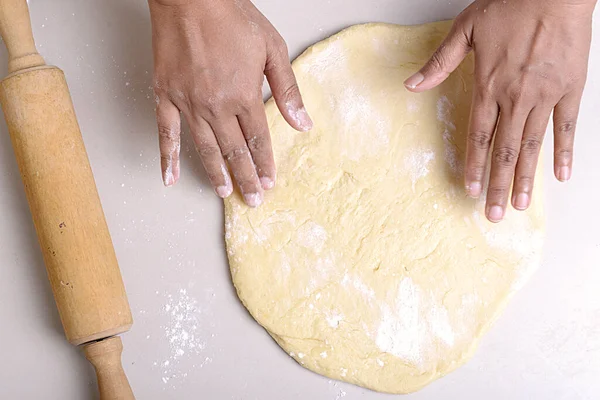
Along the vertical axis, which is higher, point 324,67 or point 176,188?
point 324,67

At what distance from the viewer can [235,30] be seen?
1372mm

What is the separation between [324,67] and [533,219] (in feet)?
2.07

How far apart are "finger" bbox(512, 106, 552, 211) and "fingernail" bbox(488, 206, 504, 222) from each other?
36 millimetres

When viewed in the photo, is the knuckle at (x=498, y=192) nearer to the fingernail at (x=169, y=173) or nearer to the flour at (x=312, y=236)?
the flour at (x=312, y=236)

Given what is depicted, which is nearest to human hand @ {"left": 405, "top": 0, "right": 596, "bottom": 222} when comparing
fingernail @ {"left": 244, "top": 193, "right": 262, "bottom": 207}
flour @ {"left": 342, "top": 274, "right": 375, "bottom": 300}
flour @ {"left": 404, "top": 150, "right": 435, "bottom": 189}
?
flour @ {"left": 404, "top": 150, "right": 435, "bottom": 189}

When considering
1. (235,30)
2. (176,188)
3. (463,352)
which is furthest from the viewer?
(176,188)

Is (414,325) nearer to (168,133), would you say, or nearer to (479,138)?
(479,138)

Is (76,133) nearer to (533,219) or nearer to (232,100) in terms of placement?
(232,100)

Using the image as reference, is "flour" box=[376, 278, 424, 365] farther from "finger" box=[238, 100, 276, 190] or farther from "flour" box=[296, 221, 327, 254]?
"finger" box=[238, 100, 276, 190]

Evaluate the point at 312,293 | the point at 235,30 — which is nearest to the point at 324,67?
the point at 235,30

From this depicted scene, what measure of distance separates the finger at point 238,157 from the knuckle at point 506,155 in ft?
1.80

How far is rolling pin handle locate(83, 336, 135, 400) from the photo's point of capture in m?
1.43

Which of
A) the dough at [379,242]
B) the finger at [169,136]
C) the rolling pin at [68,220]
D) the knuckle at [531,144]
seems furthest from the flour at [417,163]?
the rolling pin at [68,220]

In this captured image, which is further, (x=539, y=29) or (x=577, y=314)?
(x=577, y=314)
